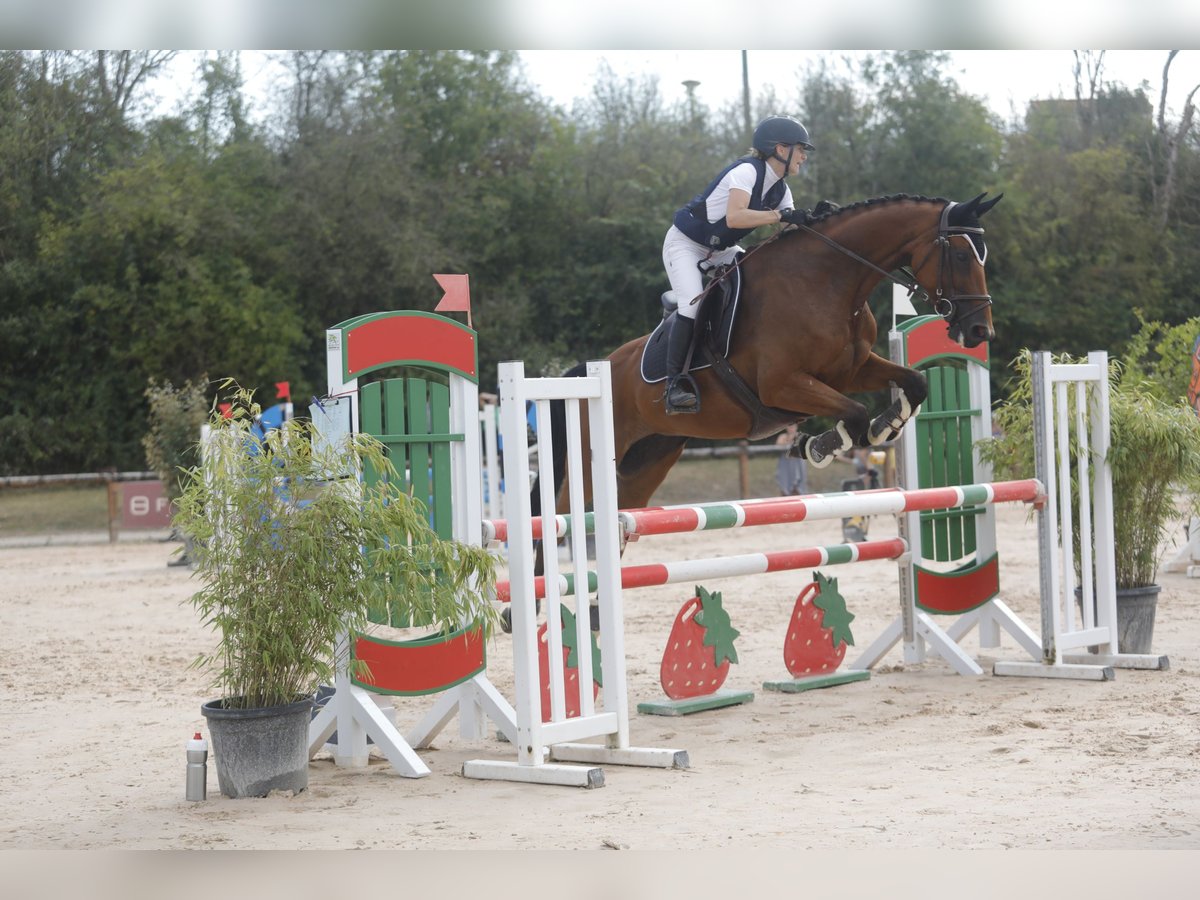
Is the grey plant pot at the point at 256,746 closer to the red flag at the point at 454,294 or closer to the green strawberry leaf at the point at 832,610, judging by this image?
the red flag at the point at 454,294

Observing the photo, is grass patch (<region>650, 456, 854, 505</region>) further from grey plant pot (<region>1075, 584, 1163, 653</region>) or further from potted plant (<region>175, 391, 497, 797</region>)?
potted plant (<region>175, 391, 497, 797</region>)

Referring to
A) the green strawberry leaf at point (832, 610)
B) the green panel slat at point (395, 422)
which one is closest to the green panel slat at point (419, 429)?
the green panel slat at point (395, 422)

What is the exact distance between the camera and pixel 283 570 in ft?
9.88

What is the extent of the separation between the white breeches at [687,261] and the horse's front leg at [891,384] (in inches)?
22.6

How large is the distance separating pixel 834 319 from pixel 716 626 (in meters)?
1.04

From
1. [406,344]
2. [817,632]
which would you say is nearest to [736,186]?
[406,344]

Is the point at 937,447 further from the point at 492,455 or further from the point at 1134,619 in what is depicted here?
the point at 492,455

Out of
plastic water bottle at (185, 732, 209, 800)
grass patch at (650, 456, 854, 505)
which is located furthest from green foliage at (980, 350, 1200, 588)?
grass patch at (650, 456, 854, 505)

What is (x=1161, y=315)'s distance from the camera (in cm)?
920

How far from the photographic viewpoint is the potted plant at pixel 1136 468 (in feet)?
15.5

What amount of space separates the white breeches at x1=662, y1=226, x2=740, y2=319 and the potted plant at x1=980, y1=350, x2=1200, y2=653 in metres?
1.37

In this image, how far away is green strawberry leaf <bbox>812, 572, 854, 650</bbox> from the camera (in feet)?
15.1
